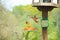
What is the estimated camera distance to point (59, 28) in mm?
8070

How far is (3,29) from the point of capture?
600cm

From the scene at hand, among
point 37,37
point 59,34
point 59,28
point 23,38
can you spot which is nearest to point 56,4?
point 23,38

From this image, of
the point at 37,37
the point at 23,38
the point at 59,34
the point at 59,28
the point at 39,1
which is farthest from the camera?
the point at 59,28

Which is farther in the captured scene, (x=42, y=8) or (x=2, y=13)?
(x=2, y=13)

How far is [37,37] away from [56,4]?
2.51 metres

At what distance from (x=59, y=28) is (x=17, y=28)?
5.98 ft

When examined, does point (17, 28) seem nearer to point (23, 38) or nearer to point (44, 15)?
point (23, 38)

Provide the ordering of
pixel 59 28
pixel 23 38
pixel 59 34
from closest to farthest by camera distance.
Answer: pixel 23 38 < pixel 59 34 < pixel 59 28

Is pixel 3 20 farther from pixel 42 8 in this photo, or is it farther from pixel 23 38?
pixel 42 8

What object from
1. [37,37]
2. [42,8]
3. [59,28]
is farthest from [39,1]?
[59,28]

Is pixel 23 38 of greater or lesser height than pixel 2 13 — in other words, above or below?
below

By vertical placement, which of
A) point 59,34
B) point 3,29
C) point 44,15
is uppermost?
point 44,15

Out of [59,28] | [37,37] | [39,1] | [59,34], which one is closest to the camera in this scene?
[39,1]

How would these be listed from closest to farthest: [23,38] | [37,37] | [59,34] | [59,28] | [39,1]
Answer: [39,1], [23,38], [37,37], [59,34], [59,28]
